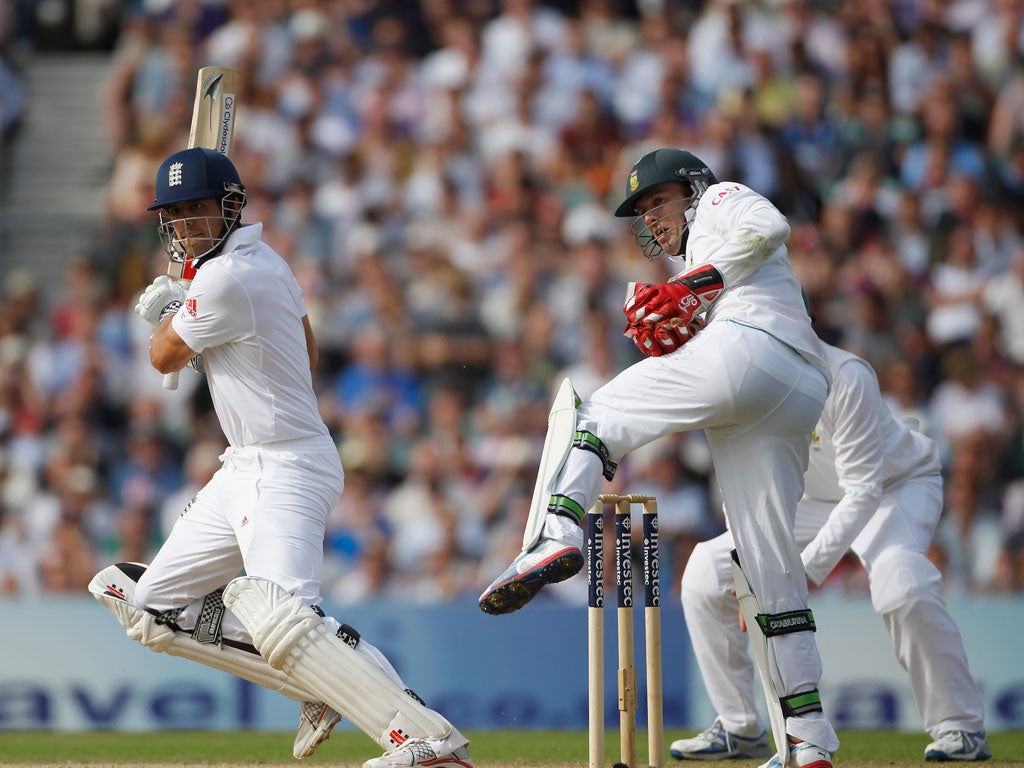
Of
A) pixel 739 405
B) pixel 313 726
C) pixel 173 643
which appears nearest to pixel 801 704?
pixel 739 405

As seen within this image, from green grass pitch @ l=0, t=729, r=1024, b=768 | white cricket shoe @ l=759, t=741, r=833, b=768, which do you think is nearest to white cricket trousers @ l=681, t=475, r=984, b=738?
green grass pitch @ l=0, t=729, r=1024, b=768

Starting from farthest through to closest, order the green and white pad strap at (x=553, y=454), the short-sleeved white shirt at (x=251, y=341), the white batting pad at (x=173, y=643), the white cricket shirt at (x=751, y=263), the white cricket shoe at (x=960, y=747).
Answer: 1. the white cricket shoe at (x=960, y=747)
2. the white batting pad at (x=173, y=643)
3. the short-sleeved white shirt at (x=251, y=341)
4. the white cricket shirt at (x=751, y=263)
5. the green and white pad strap at (x=553, y=454)

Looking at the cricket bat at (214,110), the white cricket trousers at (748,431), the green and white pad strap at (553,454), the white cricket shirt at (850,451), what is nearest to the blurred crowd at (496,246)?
the white cricket shirt at (850,451)

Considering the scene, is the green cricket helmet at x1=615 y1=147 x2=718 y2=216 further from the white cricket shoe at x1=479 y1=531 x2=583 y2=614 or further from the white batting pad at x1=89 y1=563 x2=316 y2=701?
the white batting pad at x1=89 y1=563 x2=316 y2=701

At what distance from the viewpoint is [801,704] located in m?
5.20

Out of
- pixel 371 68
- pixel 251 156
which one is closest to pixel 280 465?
pixel 251 156

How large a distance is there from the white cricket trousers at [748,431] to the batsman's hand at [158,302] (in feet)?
5.34

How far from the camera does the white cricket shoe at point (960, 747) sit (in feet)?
21.5

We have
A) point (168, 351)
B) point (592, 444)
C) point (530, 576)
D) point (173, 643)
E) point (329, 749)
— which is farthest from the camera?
point (329, 749)

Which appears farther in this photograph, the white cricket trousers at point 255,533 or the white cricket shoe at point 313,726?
the white cricket shoe at point 313,726

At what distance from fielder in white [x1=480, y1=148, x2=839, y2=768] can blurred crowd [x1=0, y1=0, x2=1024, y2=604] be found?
174 inches

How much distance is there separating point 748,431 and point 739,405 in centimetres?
21

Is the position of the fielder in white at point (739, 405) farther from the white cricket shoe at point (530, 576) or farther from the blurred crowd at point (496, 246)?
the blurred crowd at point (496, 246)

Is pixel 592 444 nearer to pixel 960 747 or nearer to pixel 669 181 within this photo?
pixel 669 181
